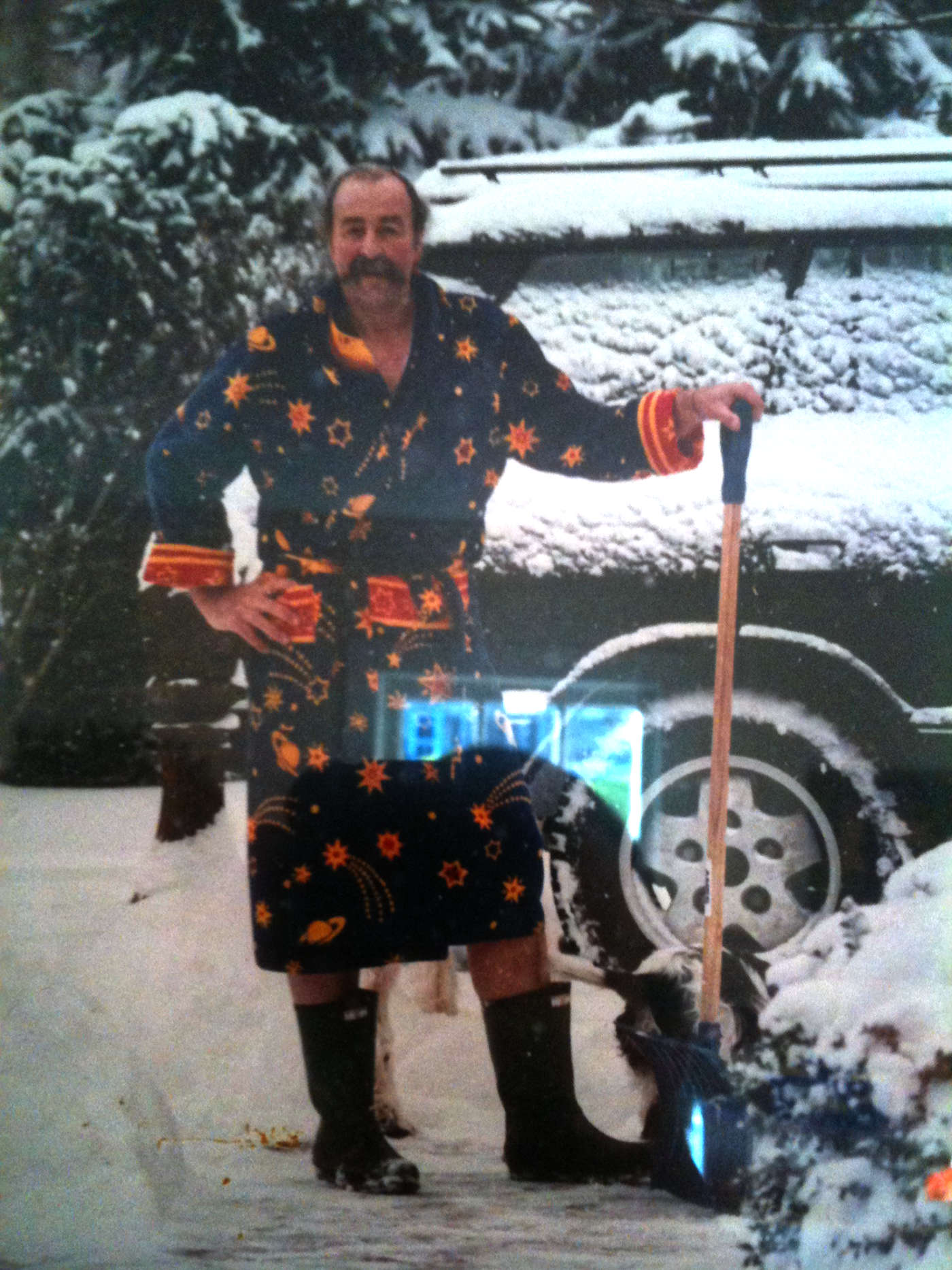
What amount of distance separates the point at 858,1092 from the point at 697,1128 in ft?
0.99

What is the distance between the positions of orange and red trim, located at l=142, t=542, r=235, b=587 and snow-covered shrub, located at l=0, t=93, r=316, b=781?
0.14ft

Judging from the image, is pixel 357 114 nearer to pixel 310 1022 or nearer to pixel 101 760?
pixel 101 760

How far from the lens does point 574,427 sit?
6.51 feet

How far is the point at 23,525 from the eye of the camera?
2.07 m

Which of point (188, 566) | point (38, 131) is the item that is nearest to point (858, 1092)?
point (188, 566)

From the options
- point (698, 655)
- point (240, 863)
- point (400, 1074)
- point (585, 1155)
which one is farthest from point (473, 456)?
point (585, 1155)

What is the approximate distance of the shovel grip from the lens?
195 cm

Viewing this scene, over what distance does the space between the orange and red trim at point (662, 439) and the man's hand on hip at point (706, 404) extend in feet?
0.04

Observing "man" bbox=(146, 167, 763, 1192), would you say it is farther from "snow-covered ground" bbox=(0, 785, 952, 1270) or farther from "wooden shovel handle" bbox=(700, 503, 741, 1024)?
"wooden shovel handle" bbox=(700, 503, 741, 1024)

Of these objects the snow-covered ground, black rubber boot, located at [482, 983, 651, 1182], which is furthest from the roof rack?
black rubber boot, located at [482, 983, 651, 1182]

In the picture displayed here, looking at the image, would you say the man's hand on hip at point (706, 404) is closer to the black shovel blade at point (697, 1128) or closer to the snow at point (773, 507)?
the snow at point (773, 507)

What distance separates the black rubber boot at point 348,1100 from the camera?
1.96 m

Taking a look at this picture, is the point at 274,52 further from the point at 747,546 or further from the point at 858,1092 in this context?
the point at 858,1092

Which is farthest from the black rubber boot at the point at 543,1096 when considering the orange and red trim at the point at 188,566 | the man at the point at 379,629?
the orange and red trim at the point at 188,566
